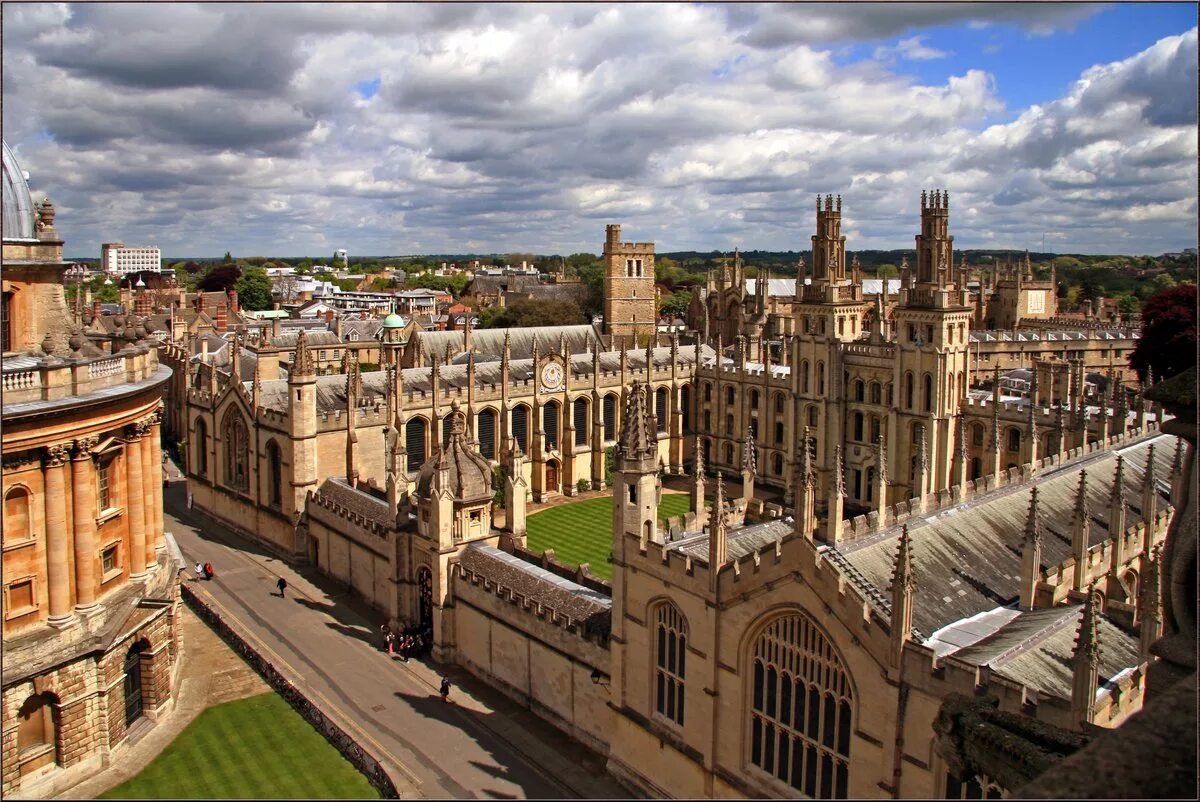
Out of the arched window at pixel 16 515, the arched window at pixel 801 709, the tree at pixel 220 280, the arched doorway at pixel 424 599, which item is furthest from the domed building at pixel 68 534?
the tree at pixel 220 280

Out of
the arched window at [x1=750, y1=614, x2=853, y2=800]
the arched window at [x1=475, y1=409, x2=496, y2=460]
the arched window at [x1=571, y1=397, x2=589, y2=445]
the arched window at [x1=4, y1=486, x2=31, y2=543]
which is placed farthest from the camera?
the arched window at [x1=571, y1=397, x2=589, y2=445]

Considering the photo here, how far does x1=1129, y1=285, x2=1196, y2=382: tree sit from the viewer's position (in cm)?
5226

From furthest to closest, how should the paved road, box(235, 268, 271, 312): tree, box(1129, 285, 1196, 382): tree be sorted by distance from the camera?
1. box(235, 268, 271, 312): tree
2. box(1129, 285, 1196, 382): tree
3. the paved road

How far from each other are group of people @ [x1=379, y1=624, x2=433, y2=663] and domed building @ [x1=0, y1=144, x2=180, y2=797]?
6.25 meters

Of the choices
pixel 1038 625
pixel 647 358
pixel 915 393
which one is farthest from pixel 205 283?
pixel 1038 625

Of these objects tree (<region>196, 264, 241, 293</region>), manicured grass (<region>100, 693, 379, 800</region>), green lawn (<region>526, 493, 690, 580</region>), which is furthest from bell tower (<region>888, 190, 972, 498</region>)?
tree (<region>196, 264, 241, 293</region>)

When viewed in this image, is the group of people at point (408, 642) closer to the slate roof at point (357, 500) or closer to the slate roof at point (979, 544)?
the slate roof at point (357, 500)

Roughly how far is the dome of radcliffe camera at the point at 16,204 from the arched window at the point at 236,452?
61.4 ft

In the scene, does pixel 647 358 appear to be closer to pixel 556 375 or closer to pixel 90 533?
pixel 556 375

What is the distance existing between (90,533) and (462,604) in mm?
10224

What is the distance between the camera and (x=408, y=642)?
27.6 m

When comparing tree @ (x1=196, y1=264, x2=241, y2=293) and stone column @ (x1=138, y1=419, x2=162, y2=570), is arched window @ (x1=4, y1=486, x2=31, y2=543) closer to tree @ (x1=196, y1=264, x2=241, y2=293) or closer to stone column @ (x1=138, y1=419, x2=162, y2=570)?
stone column @ (x1=138, y1=419, x2=162, y2=570)

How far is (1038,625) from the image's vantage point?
16969mm

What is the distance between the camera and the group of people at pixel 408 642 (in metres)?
27.6
